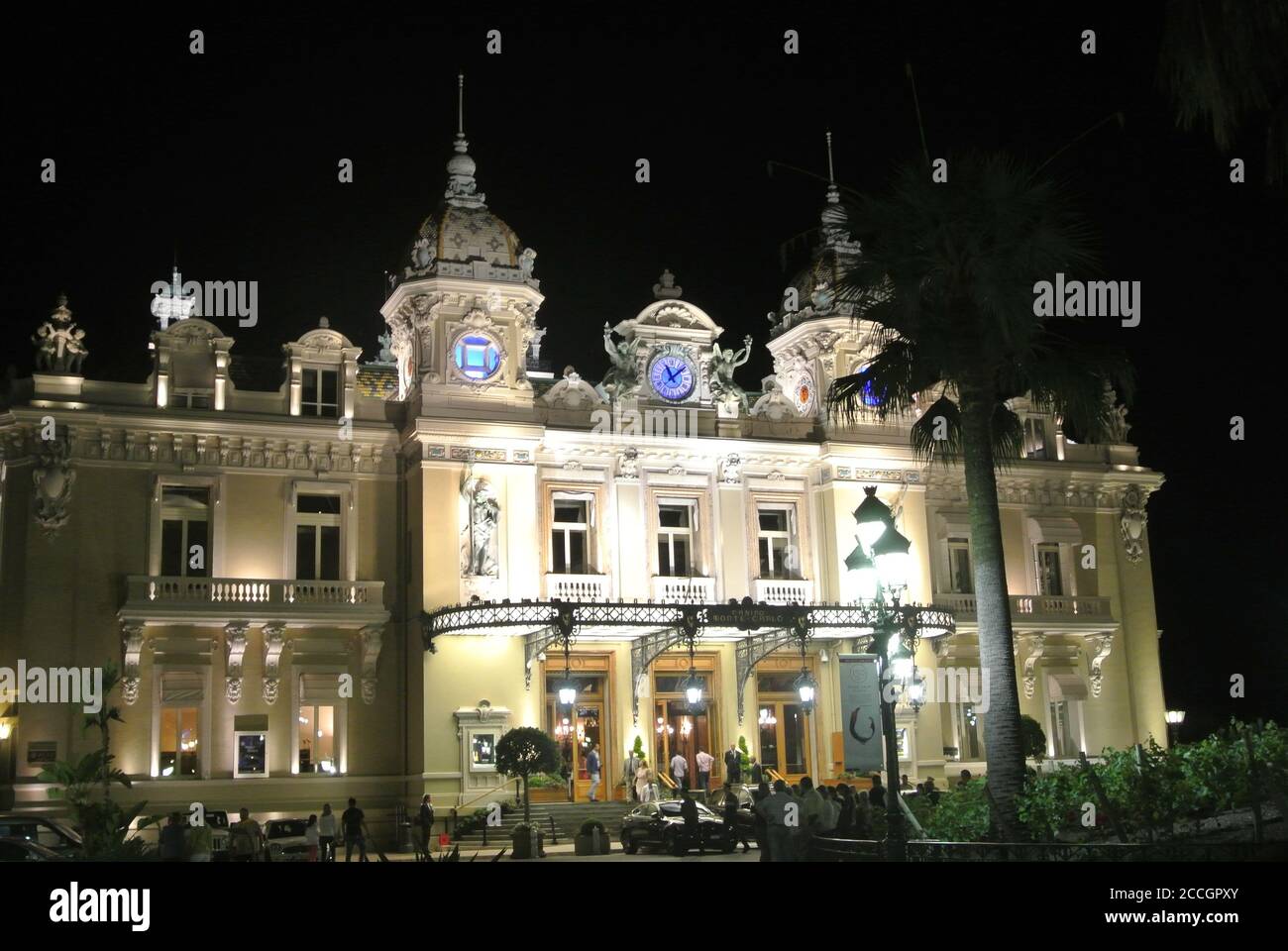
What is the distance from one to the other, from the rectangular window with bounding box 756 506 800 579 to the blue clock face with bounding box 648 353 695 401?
389 cm

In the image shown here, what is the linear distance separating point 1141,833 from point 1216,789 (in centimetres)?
102

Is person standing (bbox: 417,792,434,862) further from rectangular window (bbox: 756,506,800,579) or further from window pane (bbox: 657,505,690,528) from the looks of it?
rectangular window (bbox: 756,506,800,579)

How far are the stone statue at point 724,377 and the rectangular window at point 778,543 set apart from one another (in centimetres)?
298

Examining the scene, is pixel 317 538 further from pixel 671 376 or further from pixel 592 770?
pixel 671 376

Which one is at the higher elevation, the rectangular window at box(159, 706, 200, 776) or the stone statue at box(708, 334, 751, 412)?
the stone statue at box(708, 334, 751, 412)

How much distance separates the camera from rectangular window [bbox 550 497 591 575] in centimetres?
3653

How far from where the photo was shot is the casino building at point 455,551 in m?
32.8

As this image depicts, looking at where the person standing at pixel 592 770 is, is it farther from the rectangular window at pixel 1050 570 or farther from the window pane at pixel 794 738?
the rectangular window at pixel 1050 570

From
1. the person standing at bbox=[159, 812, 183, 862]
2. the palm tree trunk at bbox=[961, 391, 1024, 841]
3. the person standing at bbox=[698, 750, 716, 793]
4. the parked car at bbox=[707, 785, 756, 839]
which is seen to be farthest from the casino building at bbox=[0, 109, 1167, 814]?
the person standing at bbox=[159, 812, 183, 862]

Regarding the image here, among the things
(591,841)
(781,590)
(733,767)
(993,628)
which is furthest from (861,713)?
(781,590)

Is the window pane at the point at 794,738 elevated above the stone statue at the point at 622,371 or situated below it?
below

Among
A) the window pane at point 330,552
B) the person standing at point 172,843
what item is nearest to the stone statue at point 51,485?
the window pane at point 330,552
